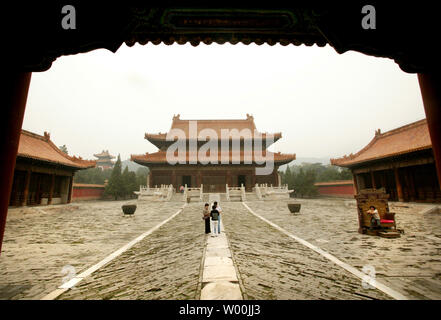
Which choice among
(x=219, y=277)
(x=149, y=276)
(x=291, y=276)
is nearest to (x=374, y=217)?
(x=291, y=276)

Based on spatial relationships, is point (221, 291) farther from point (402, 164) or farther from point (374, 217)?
point (402, 164)

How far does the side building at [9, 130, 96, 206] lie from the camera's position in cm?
1377

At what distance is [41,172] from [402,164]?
25459 millimetres

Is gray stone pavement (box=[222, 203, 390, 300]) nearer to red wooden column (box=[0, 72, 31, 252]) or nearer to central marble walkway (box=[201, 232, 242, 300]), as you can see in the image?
central marble walkway (box=[201, 232, 242, 300])

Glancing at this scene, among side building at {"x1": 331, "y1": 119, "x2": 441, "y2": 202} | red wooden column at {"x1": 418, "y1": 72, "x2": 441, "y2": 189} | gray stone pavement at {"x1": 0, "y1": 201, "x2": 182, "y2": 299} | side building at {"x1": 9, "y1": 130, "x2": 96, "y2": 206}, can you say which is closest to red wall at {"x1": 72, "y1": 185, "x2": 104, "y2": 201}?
side building at {"x1": 9, "y1": 130, "x2": 96, "y2": 206}

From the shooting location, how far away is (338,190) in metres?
25.1

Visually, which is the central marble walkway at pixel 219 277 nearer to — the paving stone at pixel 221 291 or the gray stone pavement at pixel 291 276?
the paving stone at pixel 221 291

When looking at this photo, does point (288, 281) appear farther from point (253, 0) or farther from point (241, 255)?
point (253, 0)

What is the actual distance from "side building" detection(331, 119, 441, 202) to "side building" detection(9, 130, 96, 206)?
931 inches

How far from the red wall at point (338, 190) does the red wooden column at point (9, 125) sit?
26150 mm

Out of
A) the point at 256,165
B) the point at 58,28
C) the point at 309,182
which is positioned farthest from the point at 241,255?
the point at 309,182

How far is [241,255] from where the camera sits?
4.05 m

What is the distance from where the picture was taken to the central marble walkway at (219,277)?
235 centimetres

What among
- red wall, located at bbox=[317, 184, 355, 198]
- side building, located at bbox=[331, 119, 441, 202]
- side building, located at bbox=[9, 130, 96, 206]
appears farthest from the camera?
red wall, located at bbox=[317, 184, 355, 198]
